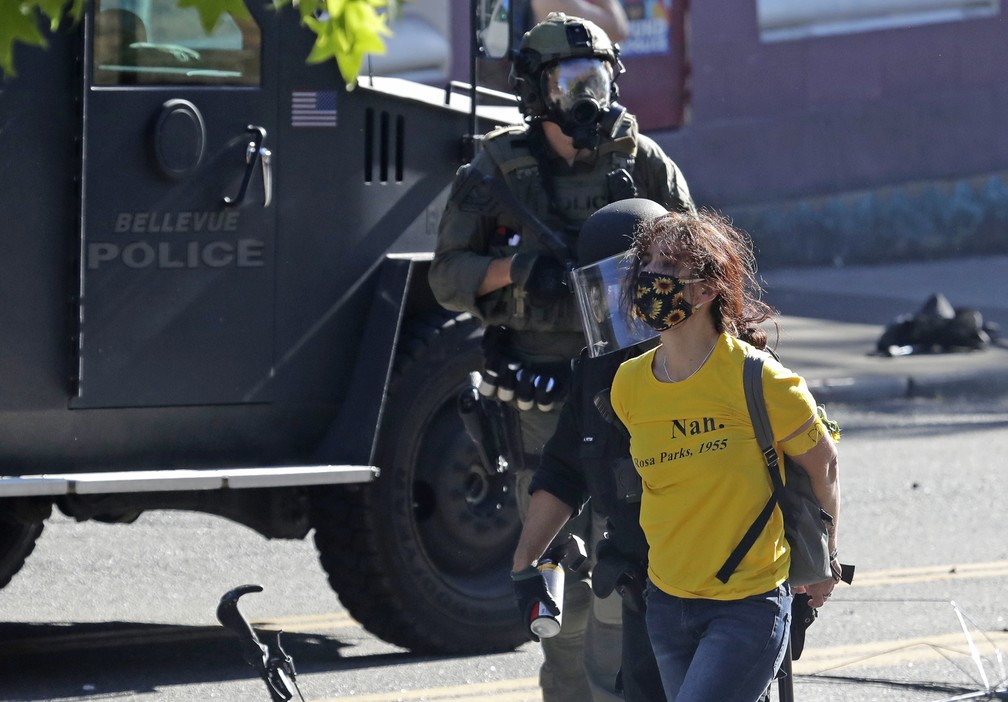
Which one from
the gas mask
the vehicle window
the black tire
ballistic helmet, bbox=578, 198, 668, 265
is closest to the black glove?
ballistic helmet, bbox=578, 198, 668, 265

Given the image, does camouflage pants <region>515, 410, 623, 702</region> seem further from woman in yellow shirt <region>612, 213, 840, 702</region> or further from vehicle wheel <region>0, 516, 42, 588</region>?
vehicle wheel <region>0, 516, 42, 588</region>

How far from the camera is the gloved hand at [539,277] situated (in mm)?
4727

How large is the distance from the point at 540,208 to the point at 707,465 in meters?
1.60

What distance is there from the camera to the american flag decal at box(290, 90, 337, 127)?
5.69 meters

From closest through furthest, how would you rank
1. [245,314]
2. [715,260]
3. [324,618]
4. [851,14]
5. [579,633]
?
[715,260], [579,633], [245,314], [324,618], [851,14]

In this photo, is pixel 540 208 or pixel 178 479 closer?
pixel 540 208

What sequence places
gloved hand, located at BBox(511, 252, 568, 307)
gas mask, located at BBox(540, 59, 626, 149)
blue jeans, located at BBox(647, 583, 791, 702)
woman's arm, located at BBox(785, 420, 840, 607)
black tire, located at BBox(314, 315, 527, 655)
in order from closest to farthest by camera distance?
blue jeans, located at BBox(647, 583, 791, 702) → woman's arm, located at BBox(785, 420, 840, 607) → gloved hand, located at BBox(511, 252, 568, 307) → gas mask, located at BBox(540, 59, 626, 149) → black tire, located at BBox(314, 315, 527, 655)

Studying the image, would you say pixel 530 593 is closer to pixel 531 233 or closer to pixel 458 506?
pixel 531 233

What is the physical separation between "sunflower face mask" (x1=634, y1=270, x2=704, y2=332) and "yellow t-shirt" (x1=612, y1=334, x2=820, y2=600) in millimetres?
121

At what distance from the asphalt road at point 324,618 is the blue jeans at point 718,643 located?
6.71 ft

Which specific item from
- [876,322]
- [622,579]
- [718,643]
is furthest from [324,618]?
[876,322]

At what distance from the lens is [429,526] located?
600 centimetres

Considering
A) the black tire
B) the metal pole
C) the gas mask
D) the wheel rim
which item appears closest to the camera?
the metal pole

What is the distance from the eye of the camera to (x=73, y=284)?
533 centimetres
